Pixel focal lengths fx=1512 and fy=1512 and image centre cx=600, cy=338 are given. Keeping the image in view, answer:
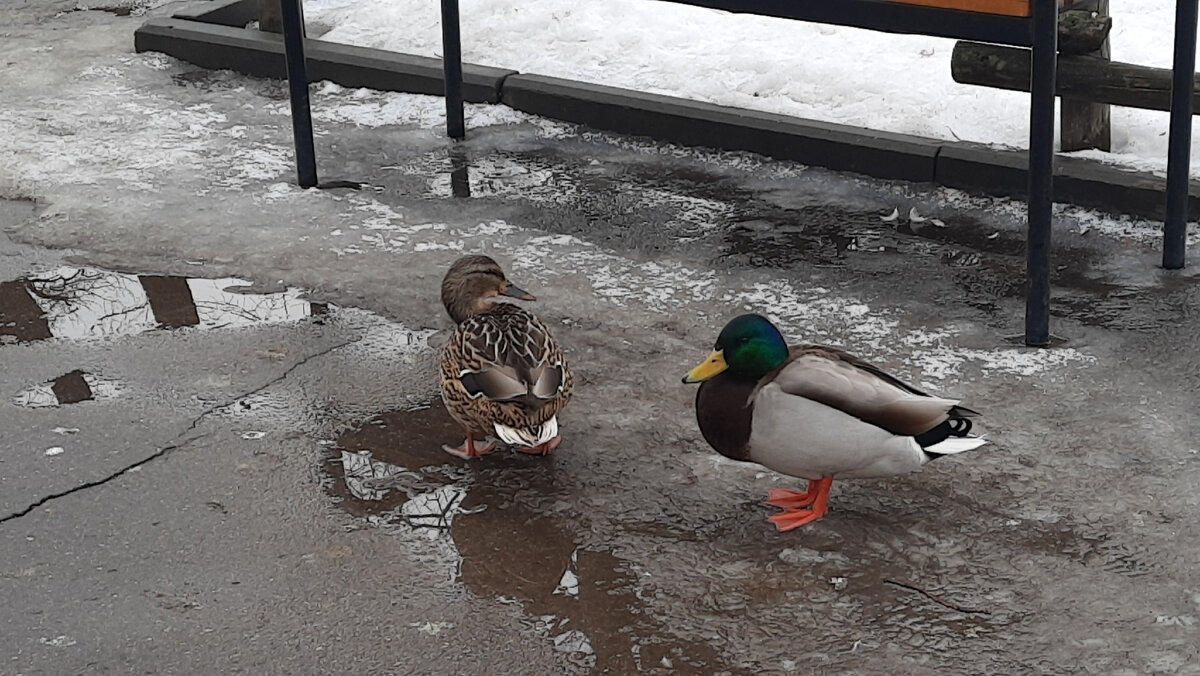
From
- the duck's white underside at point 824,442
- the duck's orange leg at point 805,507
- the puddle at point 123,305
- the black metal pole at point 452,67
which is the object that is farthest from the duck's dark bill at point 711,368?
the black metal pole at point 452,67

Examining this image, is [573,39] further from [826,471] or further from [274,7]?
[826,471]

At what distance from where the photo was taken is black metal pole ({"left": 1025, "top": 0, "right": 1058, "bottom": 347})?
204 inches

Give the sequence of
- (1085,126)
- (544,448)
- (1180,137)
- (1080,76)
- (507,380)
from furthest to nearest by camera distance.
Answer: (1085,126) → (1080,76) → (1180,137) → (544,448) → (507,380)

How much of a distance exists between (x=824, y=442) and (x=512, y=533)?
94 centimetres

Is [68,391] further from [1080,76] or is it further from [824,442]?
[1080,76]

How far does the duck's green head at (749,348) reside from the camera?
4199mm

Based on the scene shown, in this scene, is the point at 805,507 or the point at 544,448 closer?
the point at 805,507

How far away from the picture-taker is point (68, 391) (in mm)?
5254

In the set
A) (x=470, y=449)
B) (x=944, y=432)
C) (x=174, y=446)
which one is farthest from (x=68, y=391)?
(x=944, y=432)

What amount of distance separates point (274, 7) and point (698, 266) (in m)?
4.18

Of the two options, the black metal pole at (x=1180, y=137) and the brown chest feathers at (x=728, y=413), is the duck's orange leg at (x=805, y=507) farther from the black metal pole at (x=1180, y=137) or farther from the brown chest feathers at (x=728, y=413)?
the black metal pole at (x=1180, y=137)

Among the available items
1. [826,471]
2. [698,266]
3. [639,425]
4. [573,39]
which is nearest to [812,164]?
[698,266]

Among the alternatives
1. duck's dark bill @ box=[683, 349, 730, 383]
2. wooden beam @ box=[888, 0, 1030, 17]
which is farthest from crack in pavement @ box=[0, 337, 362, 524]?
wooden beam @ box=[888, 0, 1030, 17]

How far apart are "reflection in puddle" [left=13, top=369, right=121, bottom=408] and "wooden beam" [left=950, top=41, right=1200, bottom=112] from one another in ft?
13.0
